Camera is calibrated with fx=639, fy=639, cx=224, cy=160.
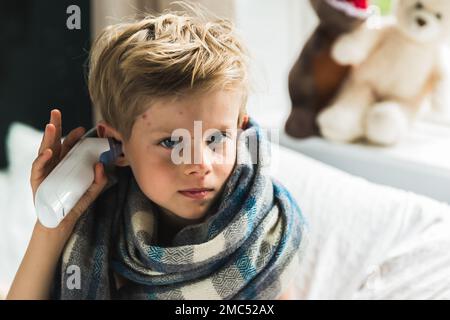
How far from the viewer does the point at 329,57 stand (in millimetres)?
785

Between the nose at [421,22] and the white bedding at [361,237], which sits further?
the nose at [421,22]

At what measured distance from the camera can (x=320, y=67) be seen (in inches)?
30.7

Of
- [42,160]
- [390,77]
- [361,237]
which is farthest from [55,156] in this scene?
[390,77]

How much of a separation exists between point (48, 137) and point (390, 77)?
47 cm

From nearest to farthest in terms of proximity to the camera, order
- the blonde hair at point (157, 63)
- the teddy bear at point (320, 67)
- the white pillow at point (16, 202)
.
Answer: the blonde hair at point (157, 63) → the white pillow at point (16, 202) → the teddy bear at point (320, 67)

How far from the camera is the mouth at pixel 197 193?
0.53 metres

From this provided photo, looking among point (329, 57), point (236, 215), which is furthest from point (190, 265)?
point (329, 57)

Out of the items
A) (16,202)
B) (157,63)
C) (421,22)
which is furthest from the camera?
(421,22)

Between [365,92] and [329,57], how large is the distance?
0.07 metres

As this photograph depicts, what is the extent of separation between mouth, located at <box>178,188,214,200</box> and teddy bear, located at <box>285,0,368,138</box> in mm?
179

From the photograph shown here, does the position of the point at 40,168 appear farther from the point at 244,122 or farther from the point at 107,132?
the point at 244,122

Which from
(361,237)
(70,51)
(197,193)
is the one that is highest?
(70,51)

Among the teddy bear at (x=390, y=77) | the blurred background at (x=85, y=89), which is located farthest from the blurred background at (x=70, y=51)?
the teddy bear at (x=390, y=77)

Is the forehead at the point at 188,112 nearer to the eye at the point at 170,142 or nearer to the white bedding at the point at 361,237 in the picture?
the eye at the point at 170,142
